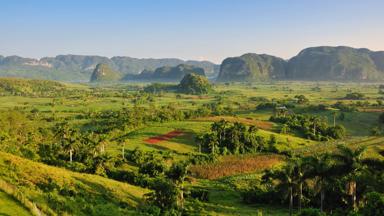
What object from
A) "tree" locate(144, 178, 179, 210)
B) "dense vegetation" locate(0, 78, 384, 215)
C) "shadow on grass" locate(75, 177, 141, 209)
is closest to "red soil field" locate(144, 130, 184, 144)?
"dense vegetation" locate(0, 78, 384, 215)

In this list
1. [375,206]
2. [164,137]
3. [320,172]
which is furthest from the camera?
[164,137]

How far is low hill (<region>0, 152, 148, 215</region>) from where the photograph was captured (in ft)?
116

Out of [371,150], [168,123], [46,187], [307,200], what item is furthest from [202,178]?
[168,123]

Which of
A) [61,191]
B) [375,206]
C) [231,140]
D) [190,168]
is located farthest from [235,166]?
[61,191]

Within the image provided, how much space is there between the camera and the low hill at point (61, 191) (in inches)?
1387

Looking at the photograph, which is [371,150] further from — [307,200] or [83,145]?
[83,145]

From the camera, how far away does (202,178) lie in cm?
7088

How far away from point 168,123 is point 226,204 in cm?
6391

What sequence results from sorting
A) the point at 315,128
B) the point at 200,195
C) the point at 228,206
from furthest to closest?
the point at 315,128 → the point at 200,195 → the point at 228,206

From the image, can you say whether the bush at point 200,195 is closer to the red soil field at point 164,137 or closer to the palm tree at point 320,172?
the palm tree at point 320,172

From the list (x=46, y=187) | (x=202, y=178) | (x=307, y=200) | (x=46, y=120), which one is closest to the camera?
(x=46, y=187)

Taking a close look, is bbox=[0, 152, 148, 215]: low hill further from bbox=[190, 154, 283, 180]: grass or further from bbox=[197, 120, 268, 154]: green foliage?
bbox=[197, 120, 268, 154]: green foliage

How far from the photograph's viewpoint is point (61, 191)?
41.8 meters

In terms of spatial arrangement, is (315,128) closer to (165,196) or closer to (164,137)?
(164,137)
